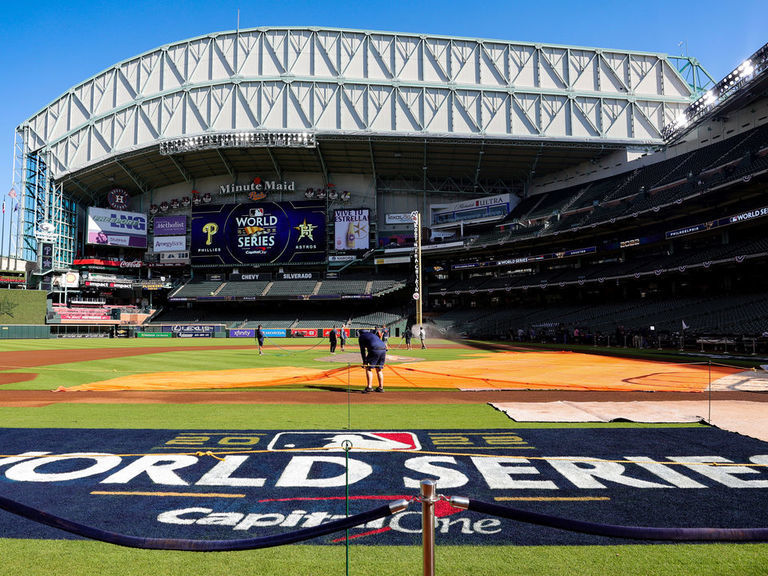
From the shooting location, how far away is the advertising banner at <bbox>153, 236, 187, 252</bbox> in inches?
2473

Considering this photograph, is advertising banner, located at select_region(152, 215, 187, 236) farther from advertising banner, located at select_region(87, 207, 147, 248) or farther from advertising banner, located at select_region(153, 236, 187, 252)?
advertising banner, located at select_region(87, 207, 147, 248)

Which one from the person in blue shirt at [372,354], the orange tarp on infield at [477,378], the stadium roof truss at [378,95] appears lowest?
the orange tarp on infield at [477,378]

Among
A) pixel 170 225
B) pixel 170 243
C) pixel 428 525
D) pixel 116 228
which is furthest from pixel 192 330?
pixel 428 525

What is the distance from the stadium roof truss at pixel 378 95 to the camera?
52562 millimetres

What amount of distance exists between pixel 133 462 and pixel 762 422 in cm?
1013

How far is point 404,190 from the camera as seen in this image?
59.9 m

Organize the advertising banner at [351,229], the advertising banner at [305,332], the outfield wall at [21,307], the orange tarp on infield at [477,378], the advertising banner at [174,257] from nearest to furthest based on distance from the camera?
1. the orange tarp on infield at [477,378]
2. the outfield wall at [21,307]
3. the advertising banner at [305,332]
4. the advertising banner at [351,229]
5. the advertising banner at [174,257]

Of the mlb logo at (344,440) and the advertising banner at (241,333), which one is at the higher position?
the mlb logo at (344,440)

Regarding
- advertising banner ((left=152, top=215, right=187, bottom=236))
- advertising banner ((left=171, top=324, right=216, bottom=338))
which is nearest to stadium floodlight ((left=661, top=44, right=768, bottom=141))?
advertising banner ((left=171, top=324, right=216, bottom=338))

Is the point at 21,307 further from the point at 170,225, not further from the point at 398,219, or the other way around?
the point at 398,219

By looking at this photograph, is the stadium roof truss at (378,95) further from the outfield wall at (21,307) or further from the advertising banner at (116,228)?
the outfield wall at (21,307)

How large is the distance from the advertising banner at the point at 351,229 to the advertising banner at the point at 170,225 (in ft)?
76.0

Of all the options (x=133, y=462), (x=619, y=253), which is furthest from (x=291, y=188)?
(x=133, y=462)

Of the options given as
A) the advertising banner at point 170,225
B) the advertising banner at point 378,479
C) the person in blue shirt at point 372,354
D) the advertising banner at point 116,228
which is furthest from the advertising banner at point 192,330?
the advertising banner at point 378,479
